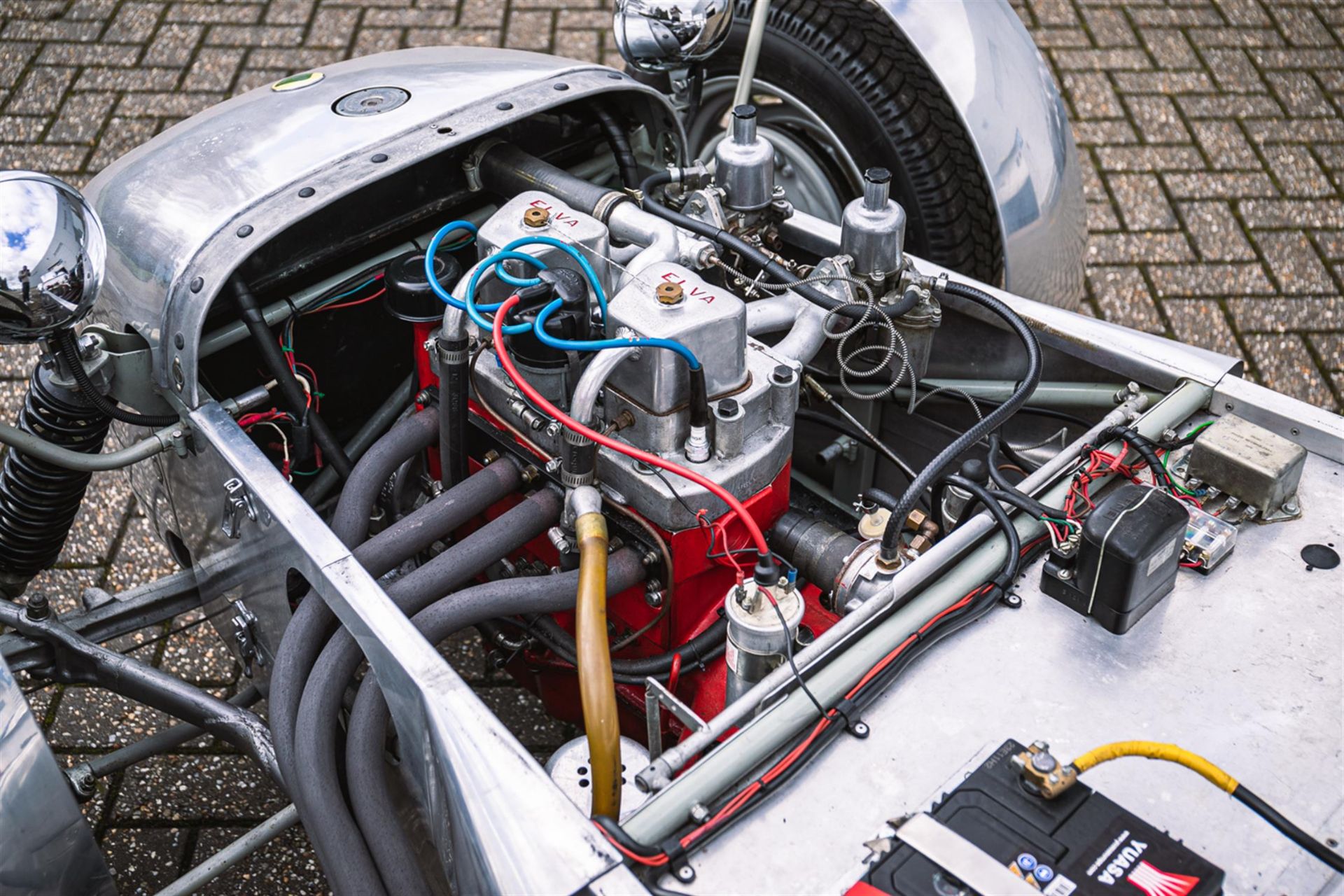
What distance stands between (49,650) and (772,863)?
1304mm

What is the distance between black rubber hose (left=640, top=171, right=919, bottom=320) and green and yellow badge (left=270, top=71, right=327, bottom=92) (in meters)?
0.66

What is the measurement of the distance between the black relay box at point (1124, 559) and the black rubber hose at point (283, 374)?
1131mm

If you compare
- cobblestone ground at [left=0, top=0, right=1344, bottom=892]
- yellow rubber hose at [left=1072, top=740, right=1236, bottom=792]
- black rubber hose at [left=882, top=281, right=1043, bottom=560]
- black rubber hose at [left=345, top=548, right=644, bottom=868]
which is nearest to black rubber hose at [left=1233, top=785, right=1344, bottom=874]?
yellow rubber hose at [left=1072, top=740, right=1236, bottom=792]

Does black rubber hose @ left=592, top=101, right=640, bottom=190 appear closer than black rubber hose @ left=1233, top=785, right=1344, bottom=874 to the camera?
No

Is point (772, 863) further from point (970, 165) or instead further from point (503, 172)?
point (970, 165)

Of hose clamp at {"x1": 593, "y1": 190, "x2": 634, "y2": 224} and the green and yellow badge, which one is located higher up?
the green and yellow badge

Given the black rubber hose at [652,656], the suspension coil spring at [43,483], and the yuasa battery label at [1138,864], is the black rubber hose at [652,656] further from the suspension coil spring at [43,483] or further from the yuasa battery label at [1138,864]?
the suspension coil spring at [43,483]

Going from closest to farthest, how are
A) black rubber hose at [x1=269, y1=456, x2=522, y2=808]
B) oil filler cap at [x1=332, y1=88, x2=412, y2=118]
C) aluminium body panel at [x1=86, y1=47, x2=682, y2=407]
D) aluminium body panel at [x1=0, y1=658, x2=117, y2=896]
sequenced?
aluminium body panel at [x1=0, y1=658, x2=117, y2=896]
black rubber hose at [x1=269, y1=456, x2=522, y2=808]
aluminium body panel at [x1=86, y1=47, x2=682, y2=407]
oil filler cap at [x1=332, y1=88, x2=412, y2=118]

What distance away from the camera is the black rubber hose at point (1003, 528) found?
1.70 m

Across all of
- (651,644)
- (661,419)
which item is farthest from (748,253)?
(651,644)

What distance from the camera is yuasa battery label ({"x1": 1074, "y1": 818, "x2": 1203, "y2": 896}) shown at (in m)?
1.32

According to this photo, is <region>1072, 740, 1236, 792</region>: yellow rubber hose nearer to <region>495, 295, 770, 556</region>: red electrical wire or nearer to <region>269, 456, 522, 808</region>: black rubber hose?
<region>495, 295, 770, 556</region>: red electrical wire

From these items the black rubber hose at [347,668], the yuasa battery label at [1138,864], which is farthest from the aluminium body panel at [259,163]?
the yuasa battery label at [1138,864]

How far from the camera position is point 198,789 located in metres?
2.45
